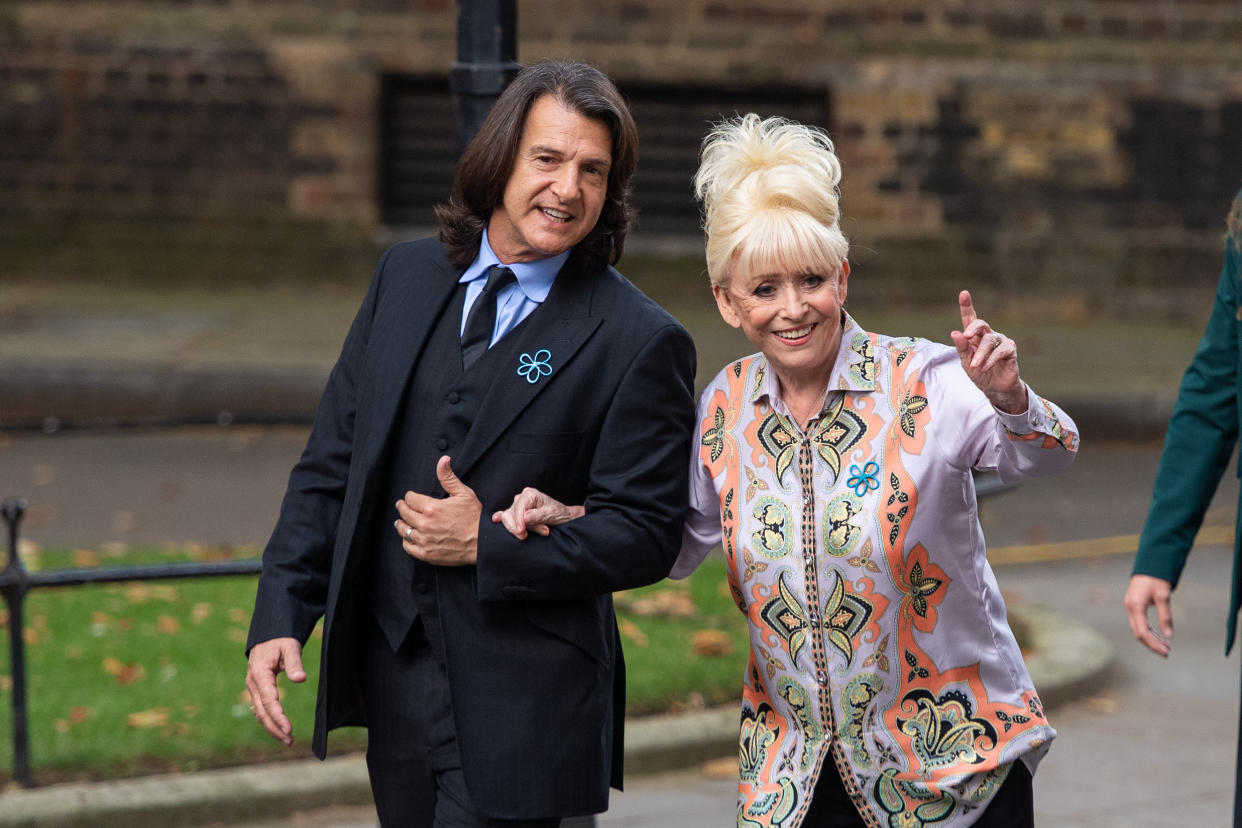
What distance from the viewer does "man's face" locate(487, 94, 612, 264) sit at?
3021 mm

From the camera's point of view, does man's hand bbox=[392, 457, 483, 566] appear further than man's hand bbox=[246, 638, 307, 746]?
No

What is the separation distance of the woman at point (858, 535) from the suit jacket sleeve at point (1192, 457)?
2.16 ft

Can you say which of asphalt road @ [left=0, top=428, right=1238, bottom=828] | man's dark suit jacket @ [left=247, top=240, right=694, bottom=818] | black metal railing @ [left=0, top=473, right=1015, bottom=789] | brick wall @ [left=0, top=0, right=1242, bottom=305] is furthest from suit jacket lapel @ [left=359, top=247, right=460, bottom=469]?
brick wall @ [left=0, top=0, right=1242, bottom=305]

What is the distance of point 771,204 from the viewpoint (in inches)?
114

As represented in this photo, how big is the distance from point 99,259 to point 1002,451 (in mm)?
13185

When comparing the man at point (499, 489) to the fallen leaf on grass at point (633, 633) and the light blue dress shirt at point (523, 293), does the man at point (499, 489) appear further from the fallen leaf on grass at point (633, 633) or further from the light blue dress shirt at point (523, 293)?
the fallen leaf on grass at point (633, 633)

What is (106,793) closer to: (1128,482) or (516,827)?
(516,827)

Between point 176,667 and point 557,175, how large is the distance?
367 cm

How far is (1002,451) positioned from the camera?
2.86 m

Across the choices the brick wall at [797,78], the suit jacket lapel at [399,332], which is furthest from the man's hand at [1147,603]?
the brick wall at [797,78]

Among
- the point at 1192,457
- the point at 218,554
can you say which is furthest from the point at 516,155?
the point at 218,554

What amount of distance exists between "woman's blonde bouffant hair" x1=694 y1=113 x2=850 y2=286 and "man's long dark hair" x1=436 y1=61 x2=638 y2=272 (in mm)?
187

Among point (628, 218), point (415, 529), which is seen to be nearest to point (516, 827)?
point (415, 529)

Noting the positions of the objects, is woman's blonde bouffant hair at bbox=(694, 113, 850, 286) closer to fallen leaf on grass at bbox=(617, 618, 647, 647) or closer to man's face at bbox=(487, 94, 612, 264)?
man's face at bbox=(487, 94, 612, 264)
